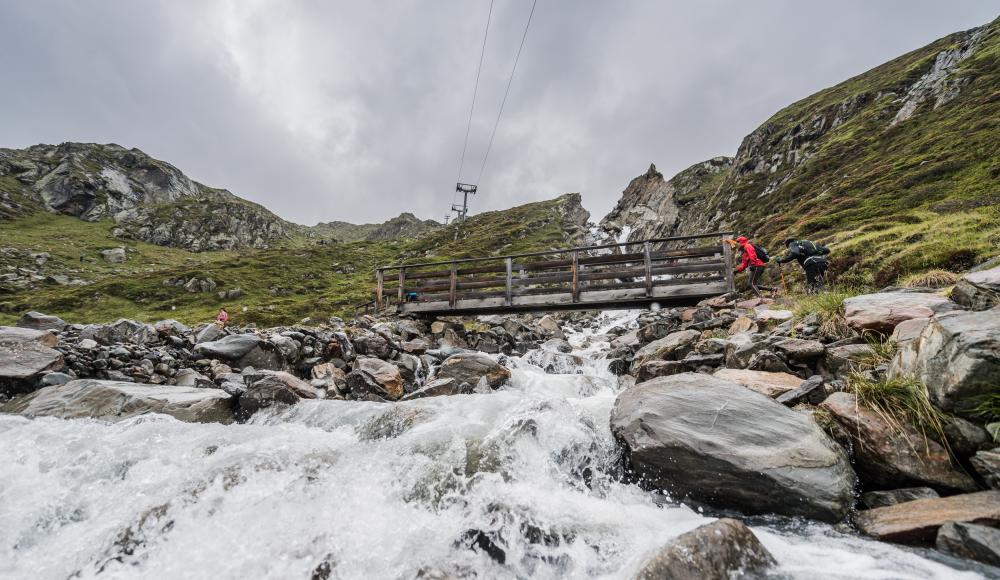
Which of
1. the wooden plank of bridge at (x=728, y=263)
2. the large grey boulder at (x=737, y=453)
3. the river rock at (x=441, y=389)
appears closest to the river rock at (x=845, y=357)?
the large grey boulder at (x=737, y=453)

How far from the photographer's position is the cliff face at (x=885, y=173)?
12547 millimetres

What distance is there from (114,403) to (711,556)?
9.43 meters

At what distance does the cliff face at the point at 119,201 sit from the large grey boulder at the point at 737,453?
326 feet

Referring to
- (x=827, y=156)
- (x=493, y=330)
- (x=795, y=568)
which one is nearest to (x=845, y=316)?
(x=795, y=568)

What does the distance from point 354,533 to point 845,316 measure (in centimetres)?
830

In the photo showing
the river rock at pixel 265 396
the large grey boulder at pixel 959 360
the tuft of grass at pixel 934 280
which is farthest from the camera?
the tuft of grass at pixel 934 280

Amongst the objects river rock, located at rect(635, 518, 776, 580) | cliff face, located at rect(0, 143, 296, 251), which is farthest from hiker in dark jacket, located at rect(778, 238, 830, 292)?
cliff face, located at rect(0, 143, 296, 251)

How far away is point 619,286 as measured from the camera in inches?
606

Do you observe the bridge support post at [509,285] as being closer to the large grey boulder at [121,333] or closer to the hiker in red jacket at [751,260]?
the hiker in red jacket at [751,260]

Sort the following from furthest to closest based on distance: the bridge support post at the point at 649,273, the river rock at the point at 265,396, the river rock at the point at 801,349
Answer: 1. the bridge support post at the point at 649,273
2. the river rock at the point at 265,396
3. the river rock at the point at 801,349

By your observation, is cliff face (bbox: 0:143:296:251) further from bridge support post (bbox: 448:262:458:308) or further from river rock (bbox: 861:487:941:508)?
river rock (bbox: 861:487:941:508)

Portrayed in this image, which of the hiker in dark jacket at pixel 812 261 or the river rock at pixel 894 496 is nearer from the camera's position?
the river rock at pixel 894 496

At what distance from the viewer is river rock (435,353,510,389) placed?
9.80 metres

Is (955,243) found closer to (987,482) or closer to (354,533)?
(987,482)
